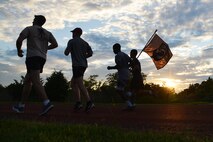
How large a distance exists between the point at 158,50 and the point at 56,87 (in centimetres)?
1426

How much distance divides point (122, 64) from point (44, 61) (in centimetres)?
316

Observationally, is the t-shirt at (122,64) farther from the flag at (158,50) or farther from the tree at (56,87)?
the tree at (56,87)

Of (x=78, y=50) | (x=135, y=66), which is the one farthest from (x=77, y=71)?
(x=135, y=66)

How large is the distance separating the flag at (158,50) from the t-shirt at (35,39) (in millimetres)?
6289

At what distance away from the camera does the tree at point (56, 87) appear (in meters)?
28.5

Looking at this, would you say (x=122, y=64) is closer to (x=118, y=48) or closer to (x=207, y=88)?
(x=118, y=48)

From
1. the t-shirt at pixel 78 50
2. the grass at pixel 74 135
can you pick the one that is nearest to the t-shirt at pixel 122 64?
the t-shirt at pixel 78 50

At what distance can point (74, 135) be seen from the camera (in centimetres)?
614

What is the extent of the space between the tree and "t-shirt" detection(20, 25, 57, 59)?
62.3 ft

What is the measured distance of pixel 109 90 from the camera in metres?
34.7

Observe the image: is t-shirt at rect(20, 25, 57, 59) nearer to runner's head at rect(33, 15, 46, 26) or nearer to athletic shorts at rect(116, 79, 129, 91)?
runner's head at rect(33, 15, 46, 26)

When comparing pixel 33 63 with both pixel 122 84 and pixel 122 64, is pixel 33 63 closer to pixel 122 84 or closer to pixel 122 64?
pixel 122 64

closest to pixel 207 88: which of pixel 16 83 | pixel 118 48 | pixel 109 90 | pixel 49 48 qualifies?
pixel 109 90

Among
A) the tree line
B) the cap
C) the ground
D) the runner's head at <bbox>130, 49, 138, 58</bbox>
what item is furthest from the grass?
the tree line
